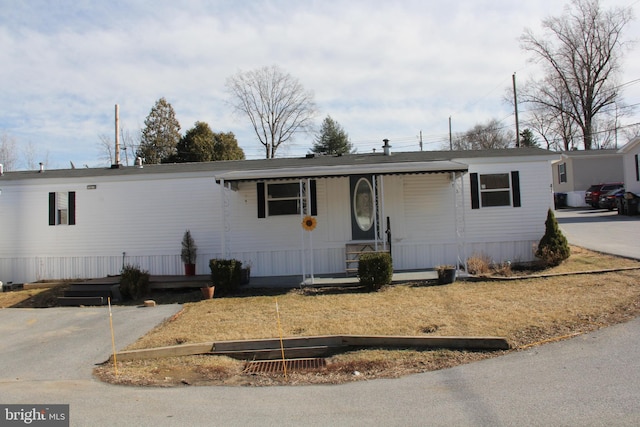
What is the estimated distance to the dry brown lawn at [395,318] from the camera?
5855mm

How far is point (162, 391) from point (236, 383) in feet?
2.90

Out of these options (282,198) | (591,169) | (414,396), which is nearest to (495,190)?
(282,198)

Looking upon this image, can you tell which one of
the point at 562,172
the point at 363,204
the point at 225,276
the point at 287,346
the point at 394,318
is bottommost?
the point at 287,346

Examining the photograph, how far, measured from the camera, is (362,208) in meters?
12.8

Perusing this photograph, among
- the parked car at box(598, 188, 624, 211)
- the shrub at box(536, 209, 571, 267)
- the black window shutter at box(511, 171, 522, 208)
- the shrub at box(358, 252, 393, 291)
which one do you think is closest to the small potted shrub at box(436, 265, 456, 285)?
the shrub at box(358, 252, 393, 291)

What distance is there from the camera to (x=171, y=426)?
13.7 ft

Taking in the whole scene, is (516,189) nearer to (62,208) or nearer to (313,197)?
(313,197)

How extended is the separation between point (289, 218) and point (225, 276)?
2922mm

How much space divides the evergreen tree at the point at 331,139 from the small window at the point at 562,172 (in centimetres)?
1952

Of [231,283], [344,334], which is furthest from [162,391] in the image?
[231,283]

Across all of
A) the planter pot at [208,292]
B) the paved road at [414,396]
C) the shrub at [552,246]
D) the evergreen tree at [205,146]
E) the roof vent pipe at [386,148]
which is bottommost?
the paved road at [414,396]

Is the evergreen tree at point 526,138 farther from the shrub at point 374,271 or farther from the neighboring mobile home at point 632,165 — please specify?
the shrub at point 374,271

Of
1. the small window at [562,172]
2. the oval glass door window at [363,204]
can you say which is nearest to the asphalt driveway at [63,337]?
the oval glass door window at [363,204]

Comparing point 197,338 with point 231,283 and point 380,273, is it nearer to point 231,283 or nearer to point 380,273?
point 231,283
